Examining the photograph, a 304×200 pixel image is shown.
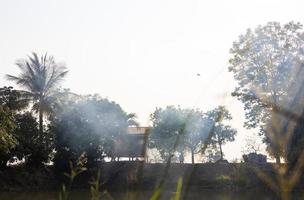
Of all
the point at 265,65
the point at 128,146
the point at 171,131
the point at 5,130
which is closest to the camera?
the point at 5,130

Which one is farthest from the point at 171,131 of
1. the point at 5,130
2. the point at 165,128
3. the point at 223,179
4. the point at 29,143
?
the point at 5,130

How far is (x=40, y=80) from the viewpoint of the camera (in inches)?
1737

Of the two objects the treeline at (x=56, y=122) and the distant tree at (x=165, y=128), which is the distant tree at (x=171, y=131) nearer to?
the distant tree at (x=165, y=128)

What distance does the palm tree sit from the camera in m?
43.7

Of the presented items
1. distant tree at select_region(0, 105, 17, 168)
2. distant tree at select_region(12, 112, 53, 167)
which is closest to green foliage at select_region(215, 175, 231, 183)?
distant tree at select_region(12, 112, 53, 167)

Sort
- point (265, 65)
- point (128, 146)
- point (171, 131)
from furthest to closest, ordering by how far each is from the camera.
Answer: point (171, 131) < point (128, 146) < point (265, 65)

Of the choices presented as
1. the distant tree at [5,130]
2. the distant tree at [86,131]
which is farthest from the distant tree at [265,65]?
the distant tree at [5,130]

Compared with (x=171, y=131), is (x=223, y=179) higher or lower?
lower

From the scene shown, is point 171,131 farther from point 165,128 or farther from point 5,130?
point 5,130

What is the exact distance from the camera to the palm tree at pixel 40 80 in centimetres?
4369

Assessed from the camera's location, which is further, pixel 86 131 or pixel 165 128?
pixel 165 128

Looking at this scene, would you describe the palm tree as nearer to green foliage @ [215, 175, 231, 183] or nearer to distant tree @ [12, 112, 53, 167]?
distant tree @ [12, 112, 53, 167]

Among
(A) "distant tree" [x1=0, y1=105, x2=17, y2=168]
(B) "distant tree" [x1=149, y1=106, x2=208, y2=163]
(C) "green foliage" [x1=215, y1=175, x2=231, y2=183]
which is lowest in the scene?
(C) "green foliage" [x1=215, y1=175, x2=231, y2=183]

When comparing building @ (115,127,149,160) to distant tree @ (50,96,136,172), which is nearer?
distant tree @ (50,96,136,172)
